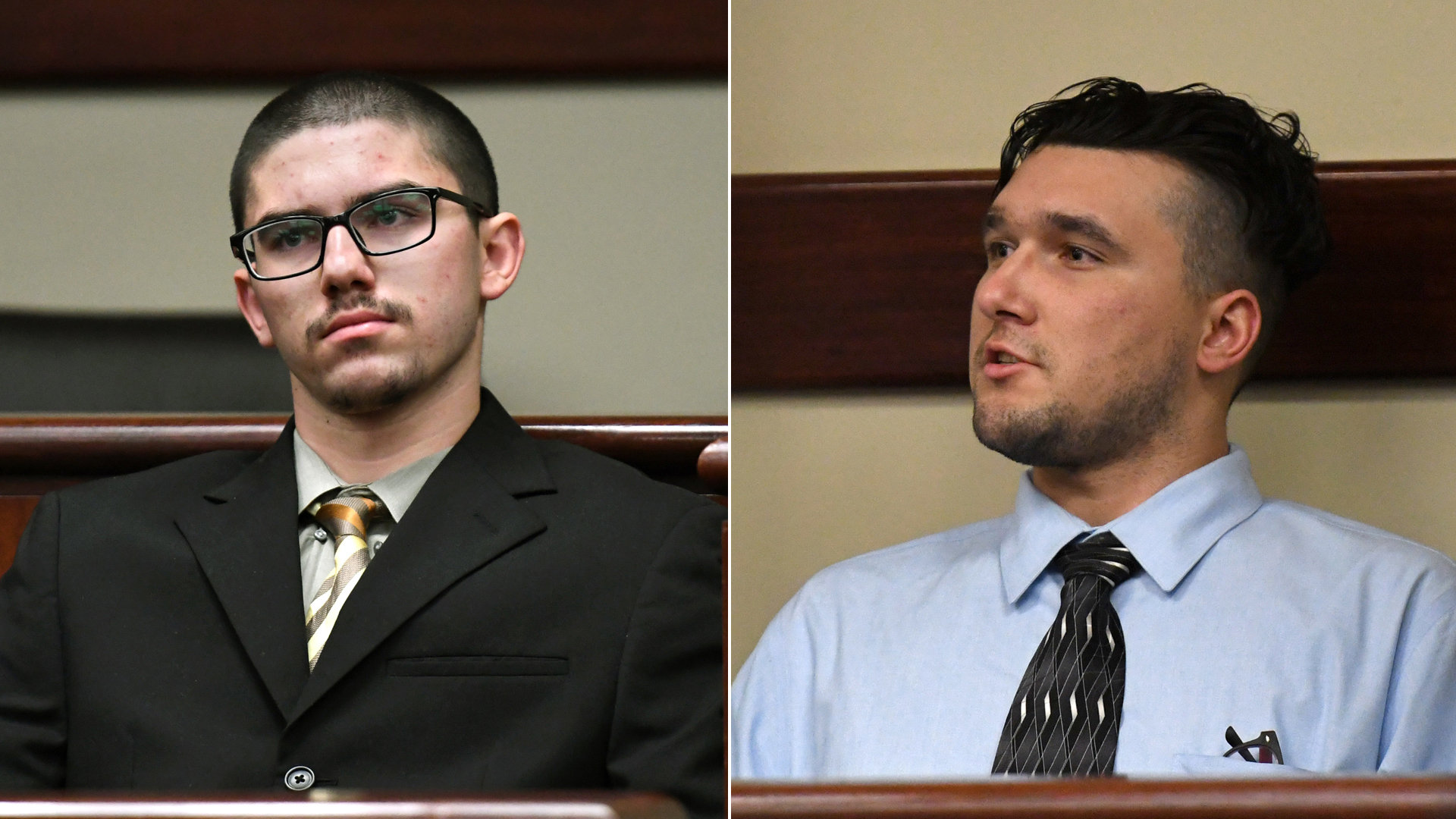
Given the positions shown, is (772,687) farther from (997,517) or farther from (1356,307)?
(1356,307)

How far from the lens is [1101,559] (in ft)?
2.29

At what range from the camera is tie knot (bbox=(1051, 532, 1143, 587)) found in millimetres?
694

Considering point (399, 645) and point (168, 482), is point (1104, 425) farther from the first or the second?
point (168, 482)

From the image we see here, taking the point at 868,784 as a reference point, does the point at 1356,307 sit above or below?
above

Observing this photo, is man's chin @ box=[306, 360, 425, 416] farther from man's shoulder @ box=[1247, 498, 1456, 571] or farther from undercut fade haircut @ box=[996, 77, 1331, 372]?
man's shoulder @ box=[1247, 498, 1456, 571]

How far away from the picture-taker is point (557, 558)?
78cm

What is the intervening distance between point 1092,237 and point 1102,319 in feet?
0.14

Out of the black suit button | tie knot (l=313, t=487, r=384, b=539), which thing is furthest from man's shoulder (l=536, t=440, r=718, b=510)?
the black suit button

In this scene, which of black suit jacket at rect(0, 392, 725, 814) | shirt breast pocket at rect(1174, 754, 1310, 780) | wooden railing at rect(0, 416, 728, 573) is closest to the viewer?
shirt breast pocket at rect(1174, 754, 1310, 780)

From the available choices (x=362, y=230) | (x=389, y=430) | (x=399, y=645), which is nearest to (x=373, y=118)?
(x=362, y=230)

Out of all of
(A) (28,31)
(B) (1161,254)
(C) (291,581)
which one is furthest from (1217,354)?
(A) (28,31)

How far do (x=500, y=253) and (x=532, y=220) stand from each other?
0.03m

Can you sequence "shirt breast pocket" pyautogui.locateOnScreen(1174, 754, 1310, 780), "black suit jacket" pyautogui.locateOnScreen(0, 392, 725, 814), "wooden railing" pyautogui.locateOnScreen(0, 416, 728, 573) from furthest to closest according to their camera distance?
"wooden railing" pyautogui.locateOnScreen(0, 416, 728, 573)
"black suit jacket" pyautogui.locateOnScreen(0, 392, 725, 814)
"shirt breast pocket" pyautogui.locateOnScreen(1174, 754, 1310, 780)

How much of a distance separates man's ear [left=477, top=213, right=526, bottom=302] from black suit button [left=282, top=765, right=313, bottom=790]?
289mm
